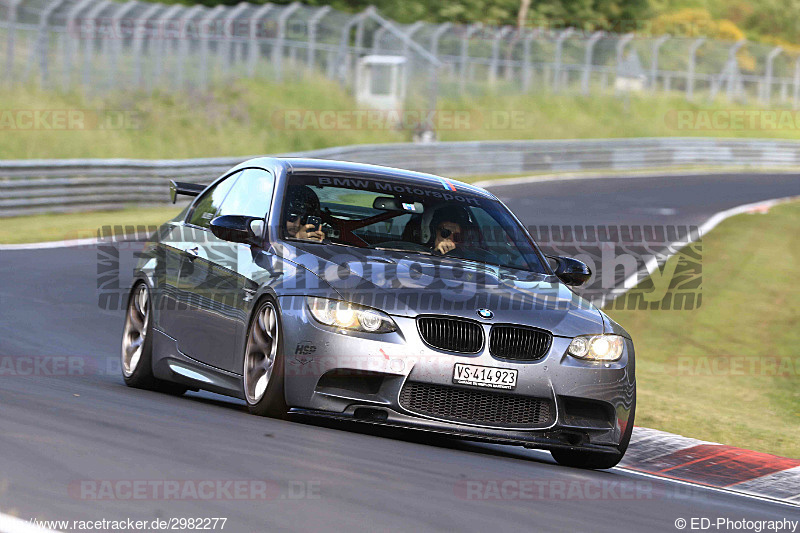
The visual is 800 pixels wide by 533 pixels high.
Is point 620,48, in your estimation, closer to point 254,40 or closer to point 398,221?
point 254,40

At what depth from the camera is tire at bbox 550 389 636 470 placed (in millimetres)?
7574

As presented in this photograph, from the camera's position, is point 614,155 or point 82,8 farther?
point 614,155

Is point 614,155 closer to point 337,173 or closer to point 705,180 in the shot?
point 705,180

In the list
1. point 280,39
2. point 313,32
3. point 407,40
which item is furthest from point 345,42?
point 407,40

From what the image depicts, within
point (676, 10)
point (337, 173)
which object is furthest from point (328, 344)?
point (676, 10)

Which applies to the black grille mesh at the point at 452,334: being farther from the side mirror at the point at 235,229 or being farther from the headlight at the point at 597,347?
the side mirror at the point at 235,229

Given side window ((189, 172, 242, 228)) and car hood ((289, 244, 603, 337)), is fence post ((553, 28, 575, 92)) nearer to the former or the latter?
side window ((189, 172, 242, 228))

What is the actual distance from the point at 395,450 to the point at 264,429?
2.15ft

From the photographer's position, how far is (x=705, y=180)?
133ft

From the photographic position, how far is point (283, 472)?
5422mm

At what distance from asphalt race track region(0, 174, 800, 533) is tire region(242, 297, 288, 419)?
0.13 meters

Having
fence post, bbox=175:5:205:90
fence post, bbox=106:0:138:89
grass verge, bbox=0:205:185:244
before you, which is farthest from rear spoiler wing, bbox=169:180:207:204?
fence post, bbox=175:5:205:90

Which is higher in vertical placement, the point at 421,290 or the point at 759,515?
the point at 421,290

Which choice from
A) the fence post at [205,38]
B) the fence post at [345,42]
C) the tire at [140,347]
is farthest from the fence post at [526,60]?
the tire at [140,347]
